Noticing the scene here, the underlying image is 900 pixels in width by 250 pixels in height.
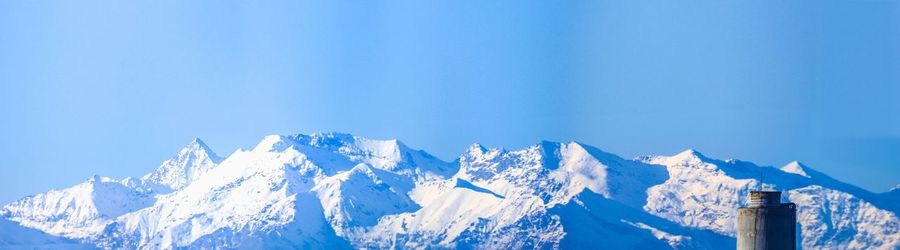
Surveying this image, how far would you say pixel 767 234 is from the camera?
158ft

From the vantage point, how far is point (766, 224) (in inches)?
1900

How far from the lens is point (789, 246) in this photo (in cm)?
4828

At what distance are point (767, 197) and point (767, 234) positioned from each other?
1218mm

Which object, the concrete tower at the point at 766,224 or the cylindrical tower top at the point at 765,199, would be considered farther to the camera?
the concrete tower at the point at 766,224

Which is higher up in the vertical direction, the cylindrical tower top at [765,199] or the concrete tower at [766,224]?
the cylindrical tower top at [765,199]

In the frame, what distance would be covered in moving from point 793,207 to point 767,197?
4.05 feet

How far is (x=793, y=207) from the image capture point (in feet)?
159

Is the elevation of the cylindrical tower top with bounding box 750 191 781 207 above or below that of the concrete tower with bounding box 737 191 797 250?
above

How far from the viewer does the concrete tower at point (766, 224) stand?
48.0 m

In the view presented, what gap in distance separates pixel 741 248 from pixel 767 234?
0.87m

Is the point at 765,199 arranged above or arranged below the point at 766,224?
above

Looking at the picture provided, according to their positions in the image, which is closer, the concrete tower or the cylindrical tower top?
the cylindrical tower top

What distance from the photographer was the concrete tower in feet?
157

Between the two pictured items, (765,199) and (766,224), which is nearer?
(765,199)
